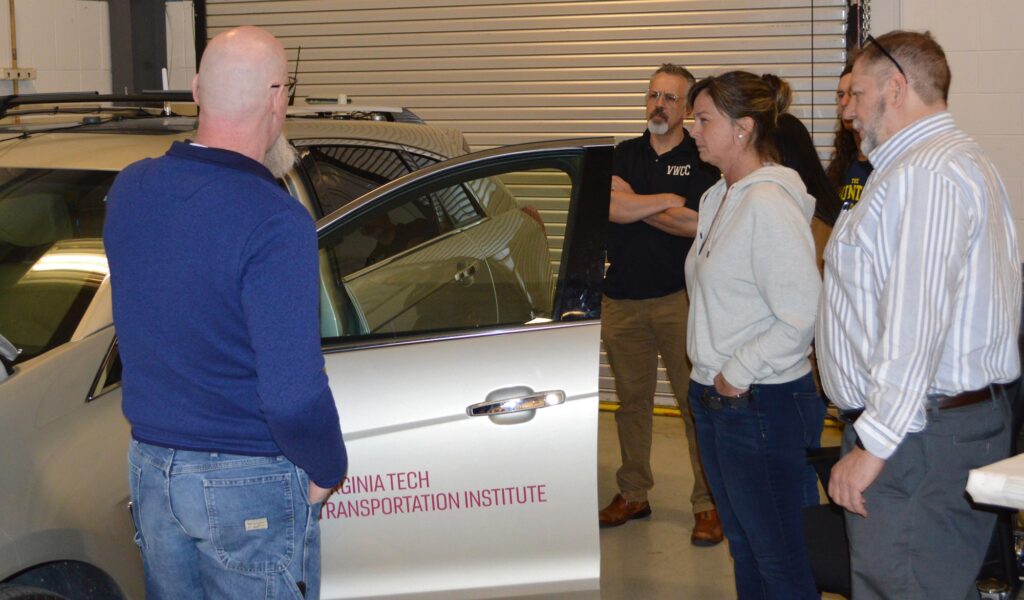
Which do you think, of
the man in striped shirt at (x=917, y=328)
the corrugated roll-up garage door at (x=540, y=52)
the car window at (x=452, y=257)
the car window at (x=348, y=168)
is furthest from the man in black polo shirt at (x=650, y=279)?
the man in striped shirt at (x=917, y=328)

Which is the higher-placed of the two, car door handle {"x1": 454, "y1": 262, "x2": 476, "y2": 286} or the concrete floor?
car door handle {"x1": 454, "y1": 262, "x2": 476, "y2": 286}

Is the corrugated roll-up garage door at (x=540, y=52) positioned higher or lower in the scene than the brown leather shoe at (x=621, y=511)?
higher

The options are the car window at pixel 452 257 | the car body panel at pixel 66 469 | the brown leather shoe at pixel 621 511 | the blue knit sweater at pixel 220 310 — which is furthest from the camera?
the brown leather shoe at pixel 621 511

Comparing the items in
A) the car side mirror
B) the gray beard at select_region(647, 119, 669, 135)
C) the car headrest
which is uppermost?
the gray beard at select_region(647, 119, 669, 135)

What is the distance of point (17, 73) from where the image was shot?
618 cm

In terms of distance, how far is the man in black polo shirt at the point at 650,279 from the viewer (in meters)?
4.21

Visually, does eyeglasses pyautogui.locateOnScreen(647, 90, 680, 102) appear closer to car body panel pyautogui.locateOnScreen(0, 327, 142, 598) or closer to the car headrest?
the car headrest

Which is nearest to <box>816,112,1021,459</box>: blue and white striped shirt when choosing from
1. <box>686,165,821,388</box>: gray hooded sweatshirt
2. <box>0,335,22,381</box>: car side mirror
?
<box>686,165,821,388</box>: gray hooded sweatshirt

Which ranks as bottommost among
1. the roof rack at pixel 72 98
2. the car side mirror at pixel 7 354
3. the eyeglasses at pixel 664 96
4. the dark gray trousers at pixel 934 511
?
the dark gray trousers at pixel 934 511

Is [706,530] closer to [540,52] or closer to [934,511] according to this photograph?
[934,511]

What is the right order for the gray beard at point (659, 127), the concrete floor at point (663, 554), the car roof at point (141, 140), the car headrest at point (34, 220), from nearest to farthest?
the car headrest at point (34, 220)
the car roof at point (141, 140)
the concrete floor at point (663, 554)
the gray beard at point (659, 127)

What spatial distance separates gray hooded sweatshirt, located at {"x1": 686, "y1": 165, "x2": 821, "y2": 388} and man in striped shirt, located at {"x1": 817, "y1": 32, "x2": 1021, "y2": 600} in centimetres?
37

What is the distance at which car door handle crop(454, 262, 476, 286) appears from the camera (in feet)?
9.41

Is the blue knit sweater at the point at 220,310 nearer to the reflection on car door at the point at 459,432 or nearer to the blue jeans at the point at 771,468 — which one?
the reflection on car door at the point at 459,432
